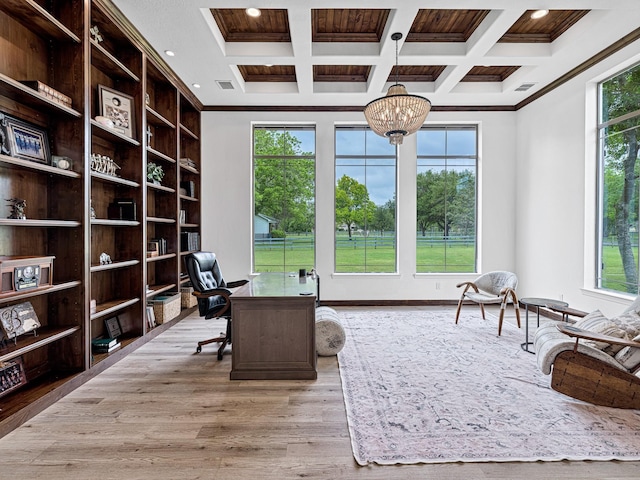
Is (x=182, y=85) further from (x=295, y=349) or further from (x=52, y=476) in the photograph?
(x=52, y=476)

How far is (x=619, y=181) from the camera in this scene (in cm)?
397

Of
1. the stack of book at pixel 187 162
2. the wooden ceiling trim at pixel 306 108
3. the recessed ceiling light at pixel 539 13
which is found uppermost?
the recessed ceiling light at pixel 539 13

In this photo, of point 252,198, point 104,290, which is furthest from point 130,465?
point 252,198

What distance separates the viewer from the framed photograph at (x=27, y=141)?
230 centimetres

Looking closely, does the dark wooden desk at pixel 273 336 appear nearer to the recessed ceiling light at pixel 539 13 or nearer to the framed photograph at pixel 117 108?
the framed photograph at pixel 117 108

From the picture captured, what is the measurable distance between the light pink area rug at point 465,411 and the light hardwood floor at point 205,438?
90mm

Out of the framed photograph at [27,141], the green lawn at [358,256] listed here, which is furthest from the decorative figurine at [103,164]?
the green lawn at [358,256]

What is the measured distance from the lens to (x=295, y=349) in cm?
286

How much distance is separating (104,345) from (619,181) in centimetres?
583

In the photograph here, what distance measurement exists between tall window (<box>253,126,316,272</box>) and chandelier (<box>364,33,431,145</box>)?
2.40 metres

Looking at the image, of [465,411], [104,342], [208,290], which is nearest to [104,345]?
[104,342]

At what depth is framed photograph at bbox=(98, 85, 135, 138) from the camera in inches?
126

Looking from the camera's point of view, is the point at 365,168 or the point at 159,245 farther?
the point at 365,168

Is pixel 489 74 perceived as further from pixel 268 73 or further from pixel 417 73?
pixel 268 73
